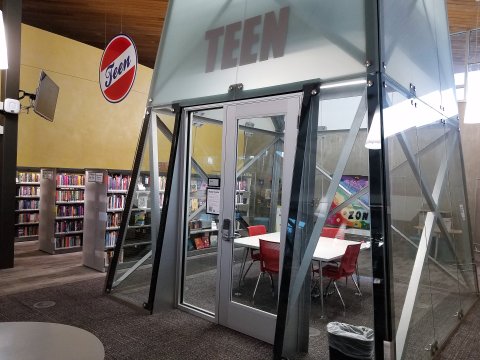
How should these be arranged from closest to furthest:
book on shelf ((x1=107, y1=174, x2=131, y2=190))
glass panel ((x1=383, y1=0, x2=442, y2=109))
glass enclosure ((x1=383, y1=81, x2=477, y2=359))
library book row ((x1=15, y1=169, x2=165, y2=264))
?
glass enclosure ((x1=383, y1=81, x2=477, y2=359)) < glass panel ((x1=383, y1=0, x2=442, y2=109)) < library book row ((x1=15, y1=169, x2=165, y2=264)) < book on shelf ((x1=107, y1=174, x2=131, y2=190))

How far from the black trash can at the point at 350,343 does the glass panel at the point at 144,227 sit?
9.50 ft

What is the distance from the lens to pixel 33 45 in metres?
8.98

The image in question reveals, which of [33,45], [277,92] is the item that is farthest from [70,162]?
[277,92]

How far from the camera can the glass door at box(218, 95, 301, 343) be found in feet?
13.0

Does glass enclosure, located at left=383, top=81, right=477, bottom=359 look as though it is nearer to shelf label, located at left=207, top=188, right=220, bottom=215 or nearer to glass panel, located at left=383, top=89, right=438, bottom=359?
glass panel, located at left=383, top=89, right=438, bottom=359

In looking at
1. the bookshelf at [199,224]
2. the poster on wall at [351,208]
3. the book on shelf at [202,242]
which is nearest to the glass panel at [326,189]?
the poster on wall at [351,208]

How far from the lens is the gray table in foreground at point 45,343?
1.83 meters

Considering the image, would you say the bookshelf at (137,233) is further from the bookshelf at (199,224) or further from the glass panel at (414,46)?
the glass panel at (414,46)

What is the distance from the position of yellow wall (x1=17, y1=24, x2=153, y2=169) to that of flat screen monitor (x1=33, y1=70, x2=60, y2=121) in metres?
1.63

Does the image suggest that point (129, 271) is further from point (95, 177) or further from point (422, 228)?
point (422, 228)

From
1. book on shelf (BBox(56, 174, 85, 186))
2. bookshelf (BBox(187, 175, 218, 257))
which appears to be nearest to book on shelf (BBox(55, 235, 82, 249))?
book on shelf (BBox(56, 174, 85, 186))

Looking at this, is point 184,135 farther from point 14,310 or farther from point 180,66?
point 14,310

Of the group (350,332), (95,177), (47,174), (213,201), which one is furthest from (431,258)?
(47,174)

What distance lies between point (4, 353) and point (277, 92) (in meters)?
3.25
